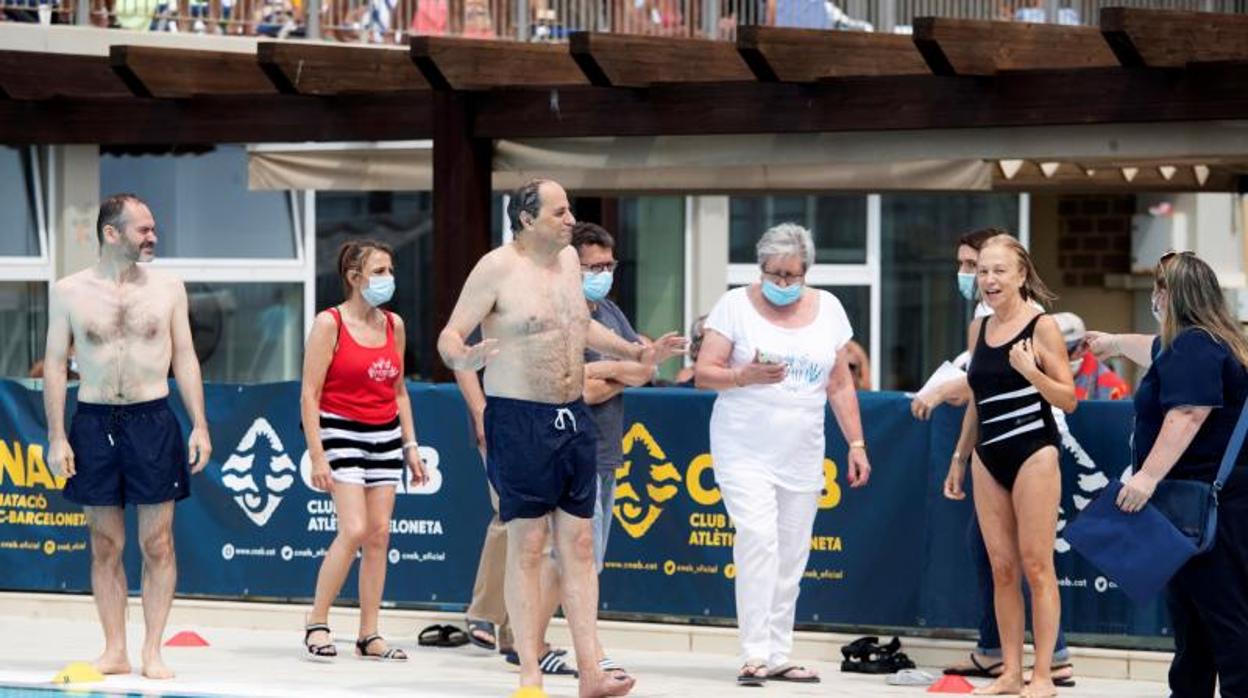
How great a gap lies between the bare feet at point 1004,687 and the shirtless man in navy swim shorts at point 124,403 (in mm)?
3322

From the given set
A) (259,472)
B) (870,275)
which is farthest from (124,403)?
(870,275)

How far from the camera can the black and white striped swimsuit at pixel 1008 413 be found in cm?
929

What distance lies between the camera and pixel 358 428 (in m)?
10.6

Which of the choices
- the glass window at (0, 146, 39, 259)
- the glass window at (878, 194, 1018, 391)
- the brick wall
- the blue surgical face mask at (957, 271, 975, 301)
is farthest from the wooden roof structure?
the brick wall

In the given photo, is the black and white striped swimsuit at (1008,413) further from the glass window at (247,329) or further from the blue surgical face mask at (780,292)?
the glass window at (247,329)

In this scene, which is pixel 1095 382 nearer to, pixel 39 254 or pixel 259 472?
pixel 259 472

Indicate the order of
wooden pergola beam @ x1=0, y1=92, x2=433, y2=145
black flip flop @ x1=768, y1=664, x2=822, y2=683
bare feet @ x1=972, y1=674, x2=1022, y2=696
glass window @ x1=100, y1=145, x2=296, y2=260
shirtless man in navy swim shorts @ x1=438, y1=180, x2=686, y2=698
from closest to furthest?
shirtless man in navy swim shorts @ x1=438, y1=180, x2=686, y2=698 < bare feet @ x1=972, y1=674, x2=1022, y2=696 < black flip flop @ x1=768, y1=664, x2=822, y2=683 < wooden pergola beam @ x1=0, y1=92, x2=433, y2=145 < glass window @ x1=100, y1=145, x2=296, y2=260

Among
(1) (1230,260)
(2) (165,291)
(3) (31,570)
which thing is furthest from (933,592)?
(1) (1230,260)

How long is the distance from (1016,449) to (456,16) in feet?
40.4

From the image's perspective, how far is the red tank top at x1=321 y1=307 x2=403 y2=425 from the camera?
1056 centimetres

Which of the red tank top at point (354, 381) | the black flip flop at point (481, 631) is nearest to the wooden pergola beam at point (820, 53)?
the red tank top at point (354, 381)

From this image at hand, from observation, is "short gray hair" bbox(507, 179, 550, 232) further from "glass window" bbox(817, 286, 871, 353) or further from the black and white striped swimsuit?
"glass window" bbox(817, 286, 871, 353)

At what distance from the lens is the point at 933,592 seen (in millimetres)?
10578

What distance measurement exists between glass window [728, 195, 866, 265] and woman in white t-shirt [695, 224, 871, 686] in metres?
14.5
